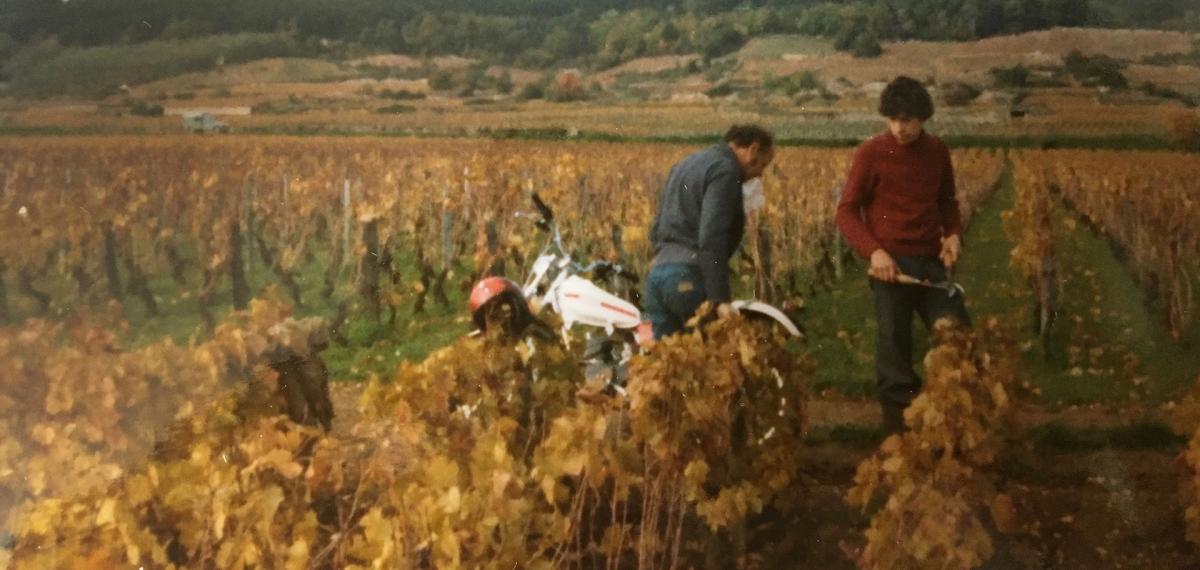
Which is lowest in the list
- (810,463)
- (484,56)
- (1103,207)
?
(810,463)

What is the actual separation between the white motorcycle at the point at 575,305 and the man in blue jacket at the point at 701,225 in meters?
0.06

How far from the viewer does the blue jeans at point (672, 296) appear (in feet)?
6.73

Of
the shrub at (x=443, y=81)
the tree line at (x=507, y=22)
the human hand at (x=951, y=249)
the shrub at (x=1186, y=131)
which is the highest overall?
the tree line at (x=507, y=22)

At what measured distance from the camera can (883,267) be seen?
2.07 m

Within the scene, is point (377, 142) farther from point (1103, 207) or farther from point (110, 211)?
point (1103, 207)

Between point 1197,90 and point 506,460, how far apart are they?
157 centimetres

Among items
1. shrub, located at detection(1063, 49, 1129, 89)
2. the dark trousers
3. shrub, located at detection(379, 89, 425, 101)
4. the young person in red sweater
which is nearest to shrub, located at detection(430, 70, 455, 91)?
shrub, located at detection(379, 89, 425, 101)

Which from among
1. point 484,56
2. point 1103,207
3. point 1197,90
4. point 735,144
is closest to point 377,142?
point 484,56

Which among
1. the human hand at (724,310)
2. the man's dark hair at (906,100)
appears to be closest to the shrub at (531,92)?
the human hand at (724,310)

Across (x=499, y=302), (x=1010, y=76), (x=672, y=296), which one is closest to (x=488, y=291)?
(x=499, y=302)

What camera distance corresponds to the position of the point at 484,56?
2.17 m

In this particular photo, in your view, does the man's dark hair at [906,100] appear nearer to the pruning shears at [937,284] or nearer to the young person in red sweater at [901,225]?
the young person in red sweater at [901,225]

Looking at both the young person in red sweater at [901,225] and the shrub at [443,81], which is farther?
the shrub at [443,81]

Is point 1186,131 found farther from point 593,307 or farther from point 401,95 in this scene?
point 401,95
